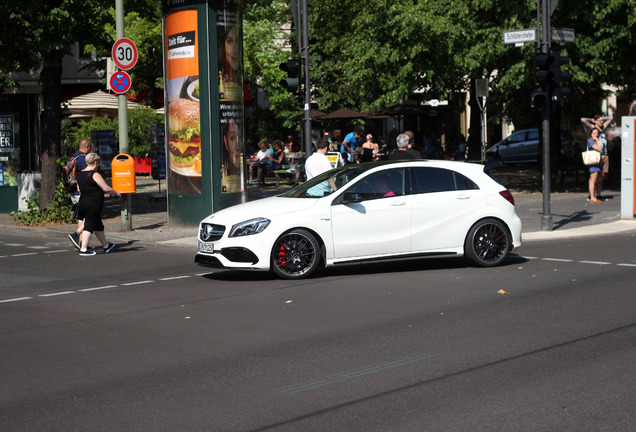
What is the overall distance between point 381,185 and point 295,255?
1.56 metres

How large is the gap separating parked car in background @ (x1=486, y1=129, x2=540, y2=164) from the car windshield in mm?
29572

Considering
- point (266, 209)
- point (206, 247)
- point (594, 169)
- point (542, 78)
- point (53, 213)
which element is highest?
point (542, 78)

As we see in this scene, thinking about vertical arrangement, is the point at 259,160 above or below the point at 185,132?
below

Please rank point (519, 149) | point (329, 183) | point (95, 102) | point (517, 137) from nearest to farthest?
point (329, 183)
point (95, 102)
point (519, 149)
point (517, 137)

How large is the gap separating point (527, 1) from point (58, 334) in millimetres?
17469

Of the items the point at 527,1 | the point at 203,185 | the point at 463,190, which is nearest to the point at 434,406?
the point at 463,190

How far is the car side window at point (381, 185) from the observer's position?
12.5 meters

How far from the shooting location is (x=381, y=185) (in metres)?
12.6

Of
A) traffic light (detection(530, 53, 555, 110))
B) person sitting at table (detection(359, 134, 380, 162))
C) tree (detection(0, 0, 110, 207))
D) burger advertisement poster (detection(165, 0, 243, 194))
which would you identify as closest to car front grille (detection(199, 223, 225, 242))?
burger advertisement poster (detection(165, 0, 243, 194))

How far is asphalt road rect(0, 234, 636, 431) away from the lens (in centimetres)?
593

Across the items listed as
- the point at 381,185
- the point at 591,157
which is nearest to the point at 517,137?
the point at 591,157

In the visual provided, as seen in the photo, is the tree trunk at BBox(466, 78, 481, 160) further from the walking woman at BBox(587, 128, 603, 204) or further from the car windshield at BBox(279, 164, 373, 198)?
the car windshield at BBox(279, 164, 373, 198)

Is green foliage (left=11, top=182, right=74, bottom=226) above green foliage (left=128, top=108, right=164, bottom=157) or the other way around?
→ the other way around

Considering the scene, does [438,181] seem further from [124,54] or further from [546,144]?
[124,54]
